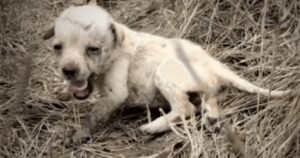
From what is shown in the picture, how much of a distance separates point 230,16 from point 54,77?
134 cm

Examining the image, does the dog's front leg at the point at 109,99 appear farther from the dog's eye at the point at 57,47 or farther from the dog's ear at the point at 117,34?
the dog's eye at the point at 57,47

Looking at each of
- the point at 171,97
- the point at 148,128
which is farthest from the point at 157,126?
the point at 171,97

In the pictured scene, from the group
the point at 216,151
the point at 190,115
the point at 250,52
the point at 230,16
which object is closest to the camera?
the point at 216,151

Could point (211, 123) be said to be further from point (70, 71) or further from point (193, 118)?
point (70, 71)

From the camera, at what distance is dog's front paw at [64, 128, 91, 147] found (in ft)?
13.8

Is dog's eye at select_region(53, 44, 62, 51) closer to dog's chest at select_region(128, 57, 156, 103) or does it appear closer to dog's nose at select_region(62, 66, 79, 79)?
dog's nose at select_region(62, 66, 79, 79)

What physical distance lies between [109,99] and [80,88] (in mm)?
213

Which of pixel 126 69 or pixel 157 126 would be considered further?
pixel 126 69

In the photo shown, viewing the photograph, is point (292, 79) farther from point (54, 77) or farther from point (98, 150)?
point (54, 77)

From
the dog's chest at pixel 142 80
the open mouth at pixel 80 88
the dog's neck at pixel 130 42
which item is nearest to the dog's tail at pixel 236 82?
the dog's chest at pixel 142 80

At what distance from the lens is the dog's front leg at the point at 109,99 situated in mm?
4211

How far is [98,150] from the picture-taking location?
164 inches

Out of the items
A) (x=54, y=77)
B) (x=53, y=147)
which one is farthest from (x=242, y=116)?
(x=54, y=77)

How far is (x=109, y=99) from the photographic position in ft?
13.9
